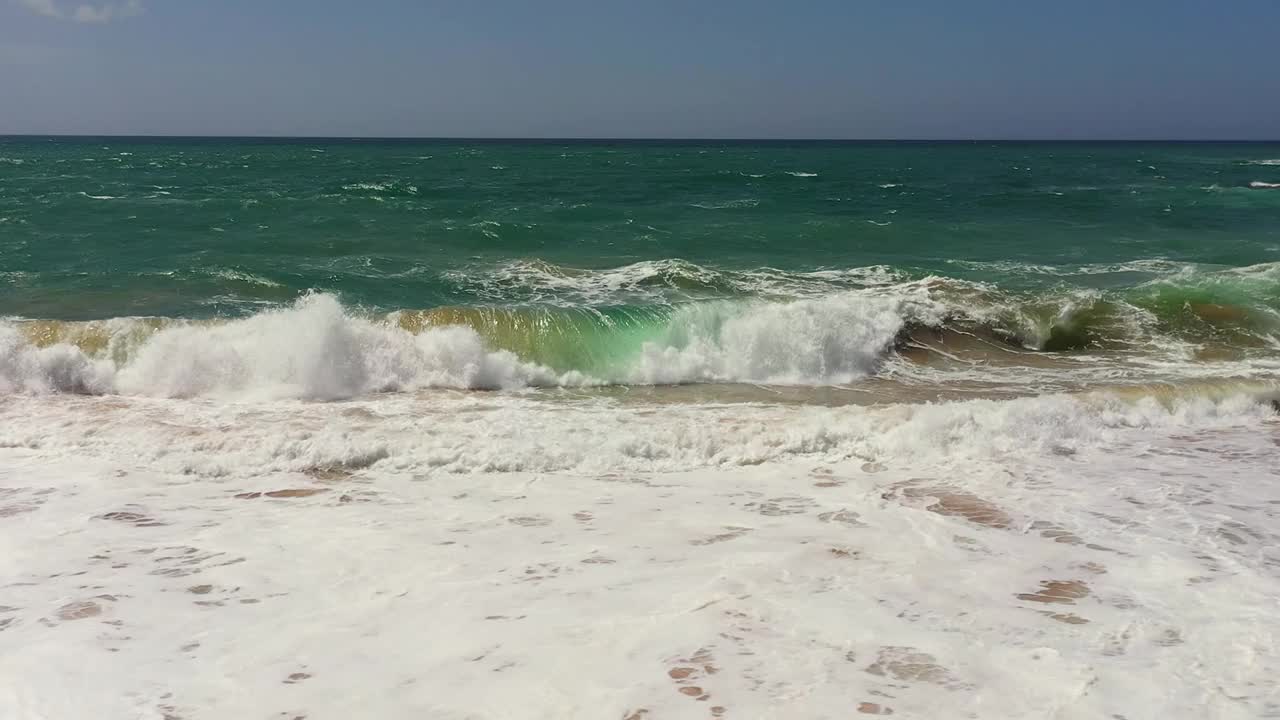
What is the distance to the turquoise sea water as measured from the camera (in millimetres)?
12500

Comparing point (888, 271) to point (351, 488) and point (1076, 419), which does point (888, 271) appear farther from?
point (351, 488)

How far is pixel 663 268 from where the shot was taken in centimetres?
1697

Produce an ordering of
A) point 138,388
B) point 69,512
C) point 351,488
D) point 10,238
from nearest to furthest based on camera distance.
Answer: point 69,512 → point 351,488 → point 138,388 → point 10,238

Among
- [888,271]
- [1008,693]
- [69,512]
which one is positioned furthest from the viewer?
[888,271]

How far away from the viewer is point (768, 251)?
20.7 m

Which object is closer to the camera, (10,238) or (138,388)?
(138,388)

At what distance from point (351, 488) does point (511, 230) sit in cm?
1643

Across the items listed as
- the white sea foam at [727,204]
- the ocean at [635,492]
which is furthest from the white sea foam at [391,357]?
the white sea foam at [727,204]

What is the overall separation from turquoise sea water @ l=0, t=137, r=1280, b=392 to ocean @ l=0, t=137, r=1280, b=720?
12 cm

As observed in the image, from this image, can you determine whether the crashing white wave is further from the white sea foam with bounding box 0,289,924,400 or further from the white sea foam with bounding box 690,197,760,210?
the white sea foam with bounding box 690,197,760,210

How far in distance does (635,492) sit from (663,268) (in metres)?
10.4

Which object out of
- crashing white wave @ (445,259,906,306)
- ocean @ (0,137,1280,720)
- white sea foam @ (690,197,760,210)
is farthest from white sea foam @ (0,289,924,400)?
white sea foam @ (690,197,760,210)

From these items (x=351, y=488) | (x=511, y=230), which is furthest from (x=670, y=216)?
(x=351, y=488)

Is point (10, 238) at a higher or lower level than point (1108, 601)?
higher
